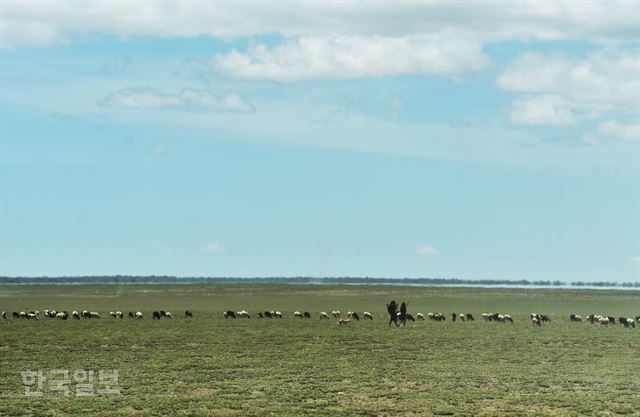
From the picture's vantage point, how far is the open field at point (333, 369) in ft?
75.1

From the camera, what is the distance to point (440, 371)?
99.5 feet

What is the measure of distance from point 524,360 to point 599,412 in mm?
11946

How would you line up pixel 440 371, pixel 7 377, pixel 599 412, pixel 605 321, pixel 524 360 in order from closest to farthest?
pixel 599 412, pixel 7 377, pixel 440 371, pixel 524 360, pixel 605 321

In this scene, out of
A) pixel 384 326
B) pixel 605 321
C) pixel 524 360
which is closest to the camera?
pixel 524 360

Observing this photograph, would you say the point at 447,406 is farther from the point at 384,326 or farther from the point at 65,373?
the point at 384,326

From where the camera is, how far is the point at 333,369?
100 ft

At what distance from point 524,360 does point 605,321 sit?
26.5 m

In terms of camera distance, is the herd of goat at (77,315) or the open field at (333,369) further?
the herd of goat at (77,315)

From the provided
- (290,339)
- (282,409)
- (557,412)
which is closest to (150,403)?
(282,409)

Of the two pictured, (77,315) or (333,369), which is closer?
(333,369)

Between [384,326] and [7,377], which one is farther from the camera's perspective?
[384,326]

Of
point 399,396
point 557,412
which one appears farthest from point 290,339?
point 557,412

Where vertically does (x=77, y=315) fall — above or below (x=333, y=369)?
Result: above

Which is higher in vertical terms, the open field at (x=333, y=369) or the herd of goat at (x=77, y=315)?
the herd of goat at (x=77, y=315)
